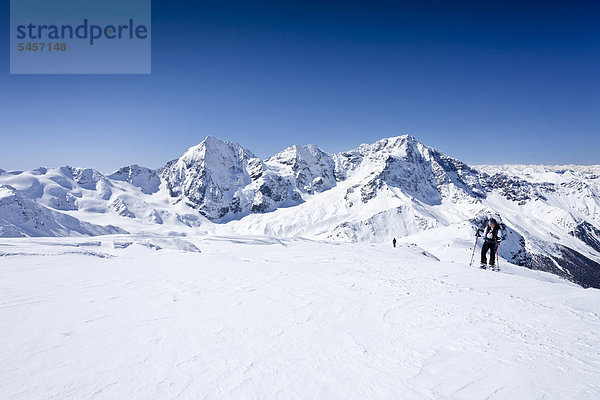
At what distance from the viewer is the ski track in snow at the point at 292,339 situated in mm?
4473

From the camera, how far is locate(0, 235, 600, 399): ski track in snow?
4.47m

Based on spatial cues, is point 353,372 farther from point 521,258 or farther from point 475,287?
point 521,258

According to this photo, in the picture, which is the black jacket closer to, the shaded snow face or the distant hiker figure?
the distant hiker figure

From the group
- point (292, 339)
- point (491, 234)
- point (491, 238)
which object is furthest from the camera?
point (491, 238)

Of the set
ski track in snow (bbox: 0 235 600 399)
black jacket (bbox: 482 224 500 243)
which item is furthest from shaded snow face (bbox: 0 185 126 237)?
black jacket (bbox: 482 224 500 243)

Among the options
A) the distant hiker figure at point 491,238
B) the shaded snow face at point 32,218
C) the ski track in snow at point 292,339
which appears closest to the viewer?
the ski track in snow at point 292,339

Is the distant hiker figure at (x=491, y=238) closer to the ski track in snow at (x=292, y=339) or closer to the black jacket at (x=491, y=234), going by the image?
the black jacket at (x=491, y=234)

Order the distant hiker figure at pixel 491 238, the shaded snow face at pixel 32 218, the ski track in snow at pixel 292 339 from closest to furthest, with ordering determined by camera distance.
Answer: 1. the ski track in snow at pixel 292 339
2. the distant hiker figure at pixel 491 238
3. the shaded snow face at pixel 32 218

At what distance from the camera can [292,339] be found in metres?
6.13

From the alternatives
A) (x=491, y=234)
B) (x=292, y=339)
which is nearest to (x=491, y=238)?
(x=491, y=234)

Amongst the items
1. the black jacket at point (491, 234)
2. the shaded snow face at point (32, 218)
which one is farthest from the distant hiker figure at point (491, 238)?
the shaded snow face at point (32, 218)

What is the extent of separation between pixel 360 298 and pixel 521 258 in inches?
4385

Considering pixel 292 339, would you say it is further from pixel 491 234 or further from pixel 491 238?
pixel 491 238

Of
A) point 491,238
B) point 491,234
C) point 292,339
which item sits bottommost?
point 292,339
